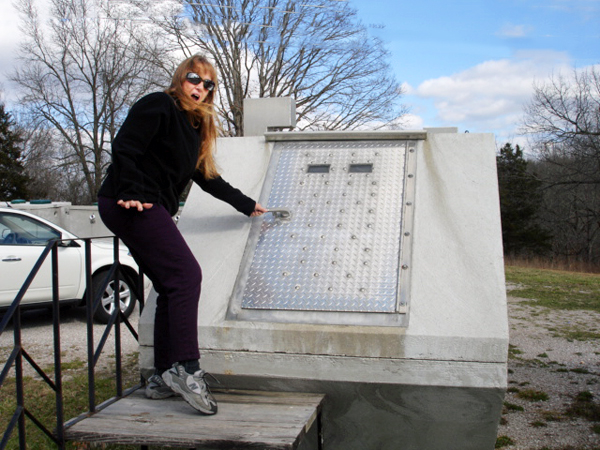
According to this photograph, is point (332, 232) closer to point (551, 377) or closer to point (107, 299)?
point (551, 377)

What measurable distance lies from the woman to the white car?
4511 mm

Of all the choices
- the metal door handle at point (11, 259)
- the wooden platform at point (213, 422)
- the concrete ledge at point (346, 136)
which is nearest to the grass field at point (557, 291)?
the concrete ledge at point (346, 136)

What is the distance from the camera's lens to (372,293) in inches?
126

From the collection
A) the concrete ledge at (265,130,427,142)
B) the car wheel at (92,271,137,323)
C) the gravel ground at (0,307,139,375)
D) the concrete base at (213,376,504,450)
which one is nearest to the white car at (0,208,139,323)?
the car wheel at (92,271,137,323)

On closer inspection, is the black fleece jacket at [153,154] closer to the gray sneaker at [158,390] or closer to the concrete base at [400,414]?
the gray sneaker at [158,390]

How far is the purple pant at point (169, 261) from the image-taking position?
9.40 feet

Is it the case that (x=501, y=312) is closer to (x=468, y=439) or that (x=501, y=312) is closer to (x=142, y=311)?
(x=468, y=439)

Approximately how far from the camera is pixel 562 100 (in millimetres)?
27875

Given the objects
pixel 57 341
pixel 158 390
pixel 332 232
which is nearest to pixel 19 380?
pixel 57 341

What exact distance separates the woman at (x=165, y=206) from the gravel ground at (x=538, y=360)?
2.40 m

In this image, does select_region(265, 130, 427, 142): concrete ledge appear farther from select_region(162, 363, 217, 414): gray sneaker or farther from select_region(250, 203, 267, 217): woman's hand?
select_region(162, 363, 217, 414): gray sneaker

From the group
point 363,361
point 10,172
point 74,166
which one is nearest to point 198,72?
point 363,361

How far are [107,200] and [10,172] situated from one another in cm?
3836

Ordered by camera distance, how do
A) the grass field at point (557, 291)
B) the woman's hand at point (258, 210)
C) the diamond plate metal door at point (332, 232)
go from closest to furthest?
the diamond plate metal door at point (332, 232)
the woman's hand at point (258, 210)
the grass field at point (557, 291)
